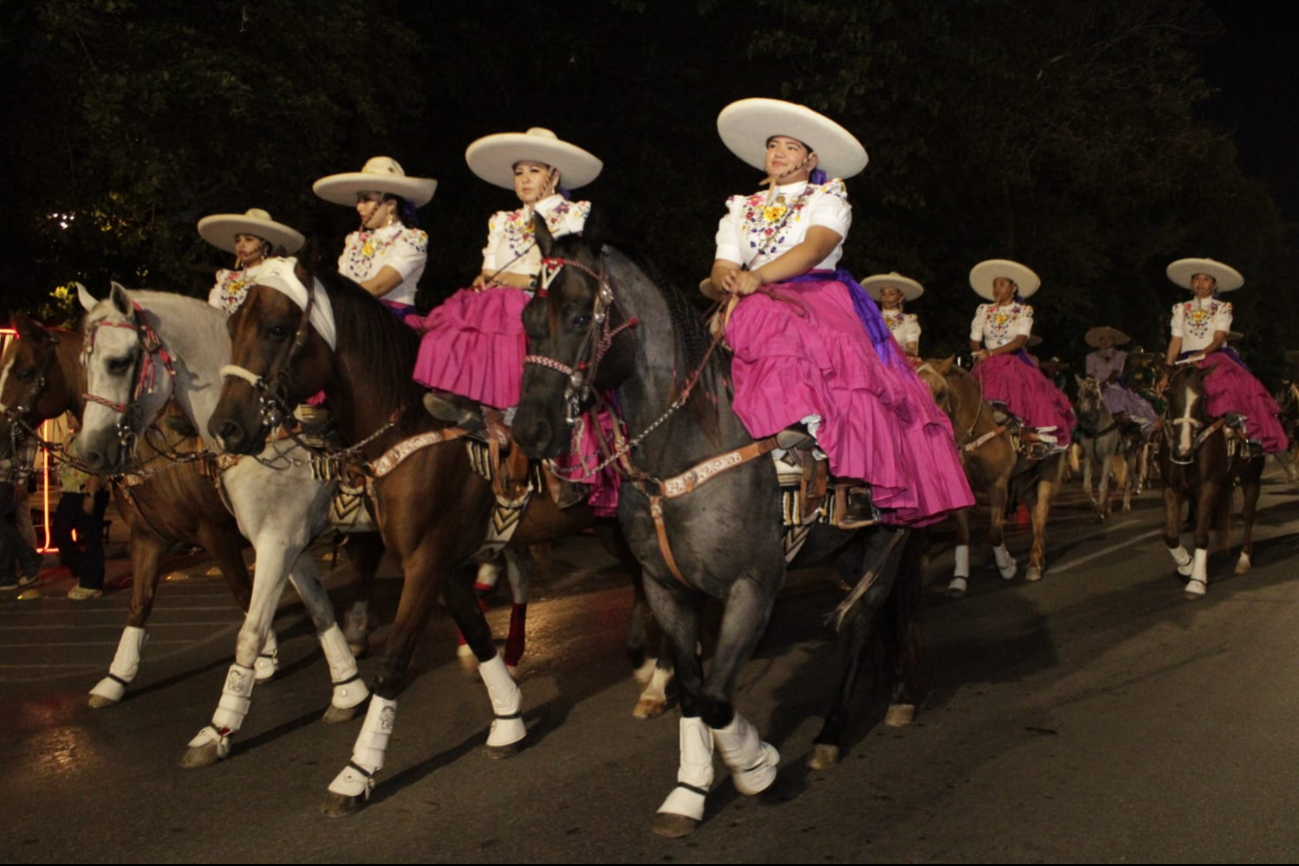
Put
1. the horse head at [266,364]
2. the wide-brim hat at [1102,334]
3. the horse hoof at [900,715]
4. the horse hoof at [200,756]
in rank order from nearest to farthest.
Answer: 1. the horse head at [266,364]
2. the horse hoof at [200,756]
3. the horse hoof at [900,715]
4. the wide-brim hat at [1102,334]

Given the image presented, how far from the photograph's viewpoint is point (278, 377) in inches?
226

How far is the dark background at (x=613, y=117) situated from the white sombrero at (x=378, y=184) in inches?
112

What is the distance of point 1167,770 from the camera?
19.1 feet

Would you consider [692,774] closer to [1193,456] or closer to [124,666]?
[124,666]

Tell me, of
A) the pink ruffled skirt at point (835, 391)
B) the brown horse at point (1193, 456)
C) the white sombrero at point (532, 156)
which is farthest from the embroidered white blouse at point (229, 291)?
the brown horse at point (1193, 456)

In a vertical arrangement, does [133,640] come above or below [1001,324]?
below

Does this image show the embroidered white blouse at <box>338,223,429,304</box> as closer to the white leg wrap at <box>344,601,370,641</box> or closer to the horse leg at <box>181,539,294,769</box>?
the horse leg at <box>181,539,294,769</box>

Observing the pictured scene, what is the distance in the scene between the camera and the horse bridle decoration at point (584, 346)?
463cm

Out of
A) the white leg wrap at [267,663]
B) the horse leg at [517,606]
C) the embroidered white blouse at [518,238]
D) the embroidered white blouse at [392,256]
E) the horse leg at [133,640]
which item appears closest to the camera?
the embroidered white blouse at [518,238]

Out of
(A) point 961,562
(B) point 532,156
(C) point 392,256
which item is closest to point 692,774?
(B) point 532,156

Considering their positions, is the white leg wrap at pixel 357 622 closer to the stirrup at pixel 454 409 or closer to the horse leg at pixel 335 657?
the horse leg at pixel 335 657

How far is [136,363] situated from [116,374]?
0.12m

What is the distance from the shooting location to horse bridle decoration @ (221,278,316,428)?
5.66 m

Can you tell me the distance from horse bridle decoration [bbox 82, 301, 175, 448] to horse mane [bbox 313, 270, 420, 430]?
48.2 inches
